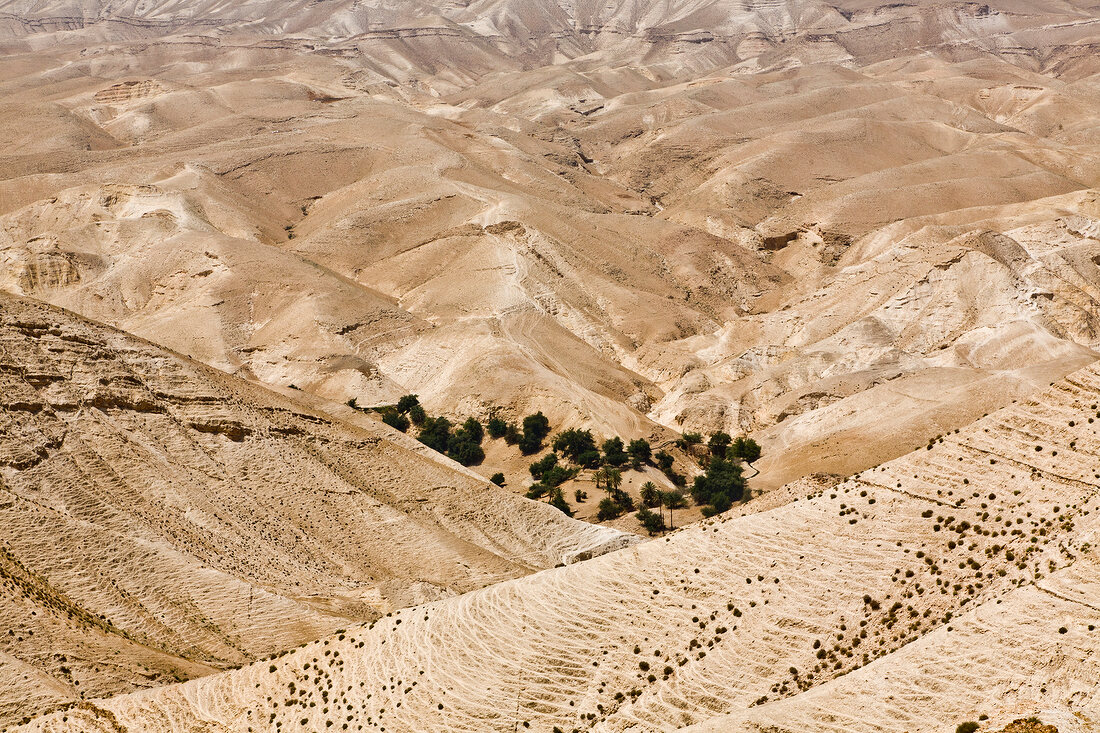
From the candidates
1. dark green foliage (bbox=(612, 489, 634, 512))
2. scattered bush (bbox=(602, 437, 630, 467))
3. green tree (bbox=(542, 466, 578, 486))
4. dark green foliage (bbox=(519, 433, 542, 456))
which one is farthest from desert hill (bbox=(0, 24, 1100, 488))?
dark green foliage (bbox=(612, 489, 634, 512))

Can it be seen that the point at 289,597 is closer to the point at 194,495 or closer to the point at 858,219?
the point at 194,495

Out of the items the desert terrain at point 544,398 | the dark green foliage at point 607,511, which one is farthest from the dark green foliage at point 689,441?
the dark green foliage at point 607,511

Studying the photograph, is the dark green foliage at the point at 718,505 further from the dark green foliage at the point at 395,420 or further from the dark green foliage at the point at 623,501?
the dark green foliage at the point at 395,420

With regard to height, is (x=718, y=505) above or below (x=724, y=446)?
above

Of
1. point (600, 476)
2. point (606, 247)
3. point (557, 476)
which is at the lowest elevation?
point (557, 476)

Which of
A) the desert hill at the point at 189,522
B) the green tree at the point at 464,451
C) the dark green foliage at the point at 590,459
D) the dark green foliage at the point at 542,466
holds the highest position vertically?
the desert hill at the point at 189,522

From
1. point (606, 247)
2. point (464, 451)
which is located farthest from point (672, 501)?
point (606, 247)

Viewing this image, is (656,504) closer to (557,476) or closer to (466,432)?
(557,476)
